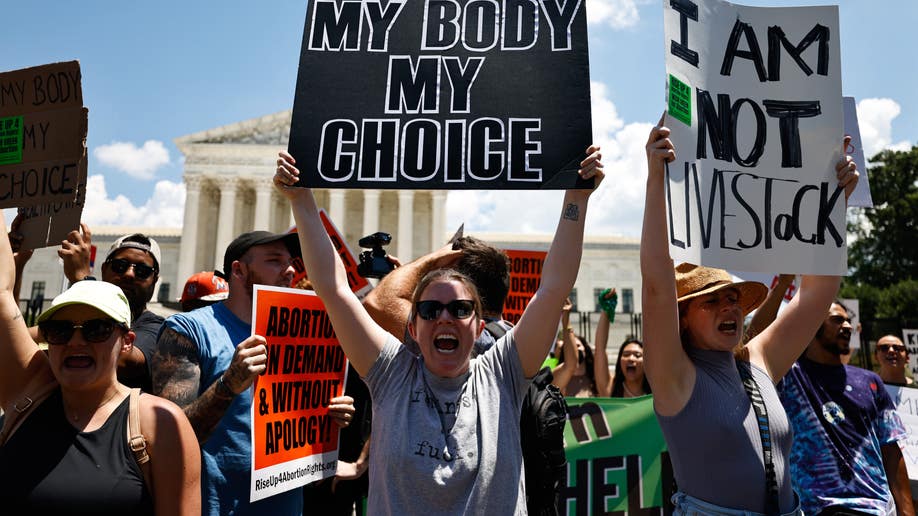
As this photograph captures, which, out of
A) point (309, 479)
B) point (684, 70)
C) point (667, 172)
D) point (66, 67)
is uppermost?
point (66, 67)

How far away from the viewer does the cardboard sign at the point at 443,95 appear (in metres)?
2.54

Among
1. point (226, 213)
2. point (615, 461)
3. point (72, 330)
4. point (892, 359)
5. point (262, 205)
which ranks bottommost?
point (615, 461)

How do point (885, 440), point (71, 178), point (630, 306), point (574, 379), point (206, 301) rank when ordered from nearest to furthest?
point (71, 178) < point (885, 440) < point (206, 301) < point (574, 379) < point (630, 306)

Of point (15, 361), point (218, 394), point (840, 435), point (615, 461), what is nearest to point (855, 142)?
point (840, 435)

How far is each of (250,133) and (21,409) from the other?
176 ft

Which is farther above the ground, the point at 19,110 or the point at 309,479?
the point at 19,110

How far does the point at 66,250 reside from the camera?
10.9 ft

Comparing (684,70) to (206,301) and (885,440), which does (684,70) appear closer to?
(885,440)

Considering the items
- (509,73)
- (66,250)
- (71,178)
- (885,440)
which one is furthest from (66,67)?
(885,440)

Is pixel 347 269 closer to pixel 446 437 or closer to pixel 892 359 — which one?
pixel 446 437

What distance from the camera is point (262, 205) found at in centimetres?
5125

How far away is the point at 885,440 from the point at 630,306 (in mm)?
57364

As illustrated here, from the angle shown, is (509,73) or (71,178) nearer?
(509,73)

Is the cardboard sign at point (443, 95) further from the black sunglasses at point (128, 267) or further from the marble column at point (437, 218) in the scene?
the marble column at point (437, 218)
